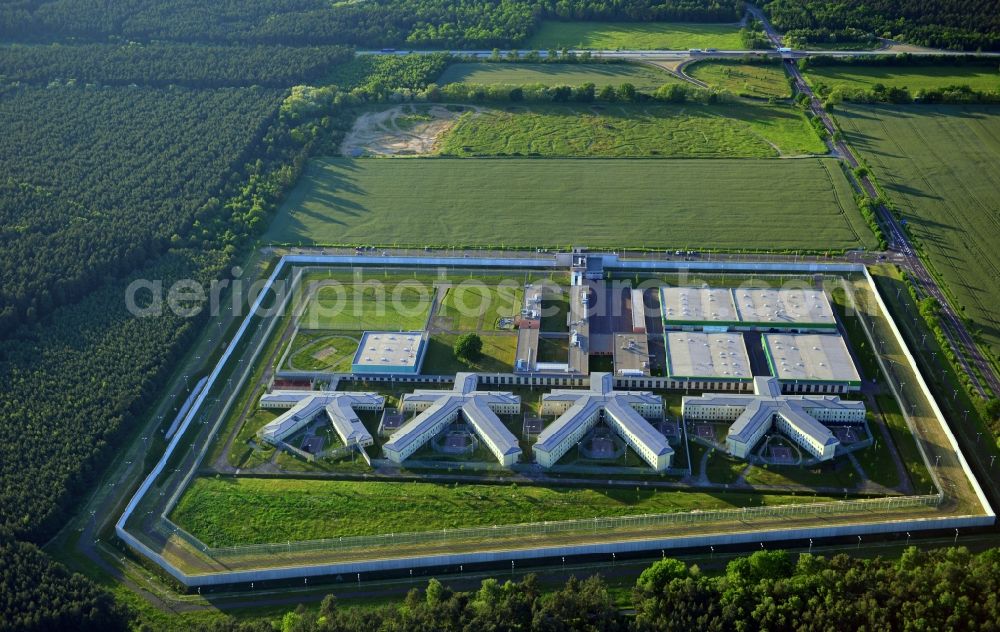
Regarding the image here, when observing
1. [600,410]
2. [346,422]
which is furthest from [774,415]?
[346,422]

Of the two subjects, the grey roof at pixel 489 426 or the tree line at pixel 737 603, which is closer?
the tree line at pixel 737 603

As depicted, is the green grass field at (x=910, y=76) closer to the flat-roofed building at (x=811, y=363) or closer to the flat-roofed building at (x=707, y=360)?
the flat-roofed building at (x=811, y=363)

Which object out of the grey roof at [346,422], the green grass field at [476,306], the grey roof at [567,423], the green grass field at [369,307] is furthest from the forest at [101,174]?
the grey roof at [567,423]

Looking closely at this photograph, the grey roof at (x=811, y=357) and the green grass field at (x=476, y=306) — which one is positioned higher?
the grey roof at (x=811, y=357)

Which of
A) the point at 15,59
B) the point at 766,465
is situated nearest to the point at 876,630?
the point at 766,465

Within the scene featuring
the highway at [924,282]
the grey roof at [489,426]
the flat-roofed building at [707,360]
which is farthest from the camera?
the highway at [924,282]

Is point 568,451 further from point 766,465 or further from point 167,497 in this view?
point 167,497

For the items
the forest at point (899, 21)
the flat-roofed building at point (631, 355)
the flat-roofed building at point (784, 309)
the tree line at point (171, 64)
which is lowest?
the flat-roofed building at point (631, 355)
